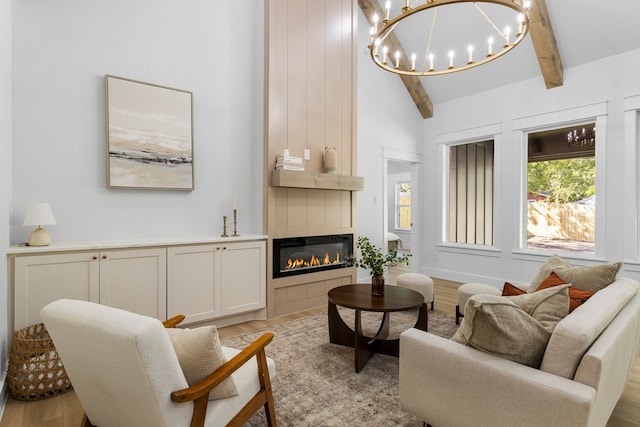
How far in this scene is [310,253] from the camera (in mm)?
4121

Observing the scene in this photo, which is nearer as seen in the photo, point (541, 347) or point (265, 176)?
point (541, 347)

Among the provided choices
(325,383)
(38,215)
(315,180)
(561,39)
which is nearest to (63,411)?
(38,215)

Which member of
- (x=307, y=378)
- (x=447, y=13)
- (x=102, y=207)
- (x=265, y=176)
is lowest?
(x=307, y=378)

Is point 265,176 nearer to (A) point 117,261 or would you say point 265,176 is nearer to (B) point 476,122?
(A) point 117,261

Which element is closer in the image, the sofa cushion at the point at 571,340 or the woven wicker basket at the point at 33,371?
the sofa cushion at the point at 571,340

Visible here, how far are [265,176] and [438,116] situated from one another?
12.3 ft

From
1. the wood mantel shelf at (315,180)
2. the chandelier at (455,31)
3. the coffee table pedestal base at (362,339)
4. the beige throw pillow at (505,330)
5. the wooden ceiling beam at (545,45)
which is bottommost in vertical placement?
the coffee table pedestal base at (362,339)

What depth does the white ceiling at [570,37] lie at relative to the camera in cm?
382

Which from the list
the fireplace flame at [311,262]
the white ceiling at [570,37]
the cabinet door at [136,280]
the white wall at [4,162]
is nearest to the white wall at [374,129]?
the white ceiling at [570,37]

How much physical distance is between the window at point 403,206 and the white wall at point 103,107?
22.2 feet

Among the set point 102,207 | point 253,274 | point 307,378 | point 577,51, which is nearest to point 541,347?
point 307,378

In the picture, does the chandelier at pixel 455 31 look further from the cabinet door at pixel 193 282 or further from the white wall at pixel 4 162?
the white wall at pixel 4 162

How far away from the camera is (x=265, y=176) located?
371 cm

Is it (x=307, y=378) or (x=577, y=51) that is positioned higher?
(x=577, y=51)
